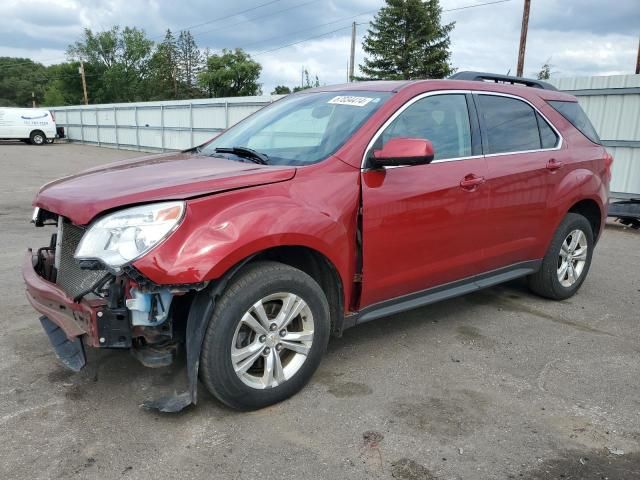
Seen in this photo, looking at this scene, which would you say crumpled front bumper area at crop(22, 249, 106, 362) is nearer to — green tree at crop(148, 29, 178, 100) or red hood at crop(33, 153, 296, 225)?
red hood at crop(33, 153, 296, 225)

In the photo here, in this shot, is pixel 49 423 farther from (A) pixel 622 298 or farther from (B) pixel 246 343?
(A) pixel 622 298

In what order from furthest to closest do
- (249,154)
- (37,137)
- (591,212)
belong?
(37,137)
(591,212)
(249,154)

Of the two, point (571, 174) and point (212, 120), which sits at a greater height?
point (212, 120)

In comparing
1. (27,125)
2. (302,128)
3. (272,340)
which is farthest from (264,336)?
(27,125)

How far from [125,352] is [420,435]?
205 centimetres

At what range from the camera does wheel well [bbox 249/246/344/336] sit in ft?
10.2

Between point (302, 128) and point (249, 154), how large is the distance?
1.47 feet

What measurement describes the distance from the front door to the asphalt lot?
0.59 m

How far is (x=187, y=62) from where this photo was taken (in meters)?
74.9

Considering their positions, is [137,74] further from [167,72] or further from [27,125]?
[27,125]

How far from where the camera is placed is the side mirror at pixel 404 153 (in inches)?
123

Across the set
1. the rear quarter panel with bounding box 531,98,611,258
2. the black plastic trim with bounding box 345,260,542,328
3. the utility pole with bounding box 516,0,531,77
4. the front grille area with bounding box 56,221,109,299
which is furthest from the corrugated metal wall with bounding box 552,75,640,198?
the utility pole with bounding box 516,0,531,77

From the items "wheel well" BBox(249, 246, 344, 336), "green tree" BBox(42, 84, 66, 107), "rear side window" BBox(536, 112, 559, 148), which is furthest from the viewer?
"green tree" BBox(42, 84, 66, 107)

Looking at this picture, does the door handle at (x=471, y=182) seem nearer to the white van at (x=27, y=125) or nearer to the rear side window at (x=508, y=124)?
the rear side window at (x=508, y=124)
